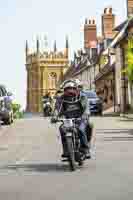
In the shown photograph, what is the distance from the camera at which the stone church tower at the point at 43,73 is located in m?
186

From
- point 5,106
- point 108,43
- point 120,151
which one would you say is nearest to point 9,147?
point 120,151

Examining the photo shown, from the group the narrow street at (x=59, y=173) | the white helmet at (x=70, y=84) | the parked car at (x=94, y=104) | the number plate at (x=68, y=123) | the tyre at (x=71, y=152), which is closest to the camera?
the narrow street at (x=59, y=173)

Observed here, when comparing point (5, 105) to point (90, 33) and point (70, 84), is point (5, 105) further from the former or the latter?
point (90, 33)

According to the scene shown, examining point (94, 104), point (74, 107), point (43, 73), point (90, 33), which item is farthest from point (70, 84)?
point (43, 73)

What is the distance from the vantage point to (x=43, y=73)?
18800 cm

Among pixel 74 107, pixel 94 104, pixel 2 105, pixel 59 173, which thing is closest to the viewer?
pixel 59 173

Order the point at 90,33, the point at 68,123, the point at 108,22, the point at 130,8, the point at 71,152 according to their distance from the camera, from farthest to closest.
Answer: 1. the point at 90,33
2. the point at 108,22
3. the point at 130,8
4. the point at 68,123
5. the point at 71,152

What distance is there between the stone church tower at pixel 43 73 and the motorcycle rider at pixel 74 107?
170333 mm

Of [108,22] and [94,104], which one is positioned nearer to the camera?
[94,104]

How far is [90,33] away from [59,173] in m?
86.1

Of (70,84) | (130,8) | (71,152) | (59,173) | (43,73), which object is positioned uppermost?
(130,8)

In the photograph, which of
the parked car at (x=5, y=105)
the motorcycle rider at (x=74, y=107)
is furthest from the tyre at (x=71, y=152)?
the parked car at (x=5, y=105)

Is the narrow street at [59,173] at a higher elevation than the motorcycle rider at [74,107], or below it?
below

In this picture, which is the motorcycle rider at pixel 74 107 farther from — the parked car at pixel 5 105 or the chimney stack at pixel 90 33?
the chimney stack at pixel 90 33
